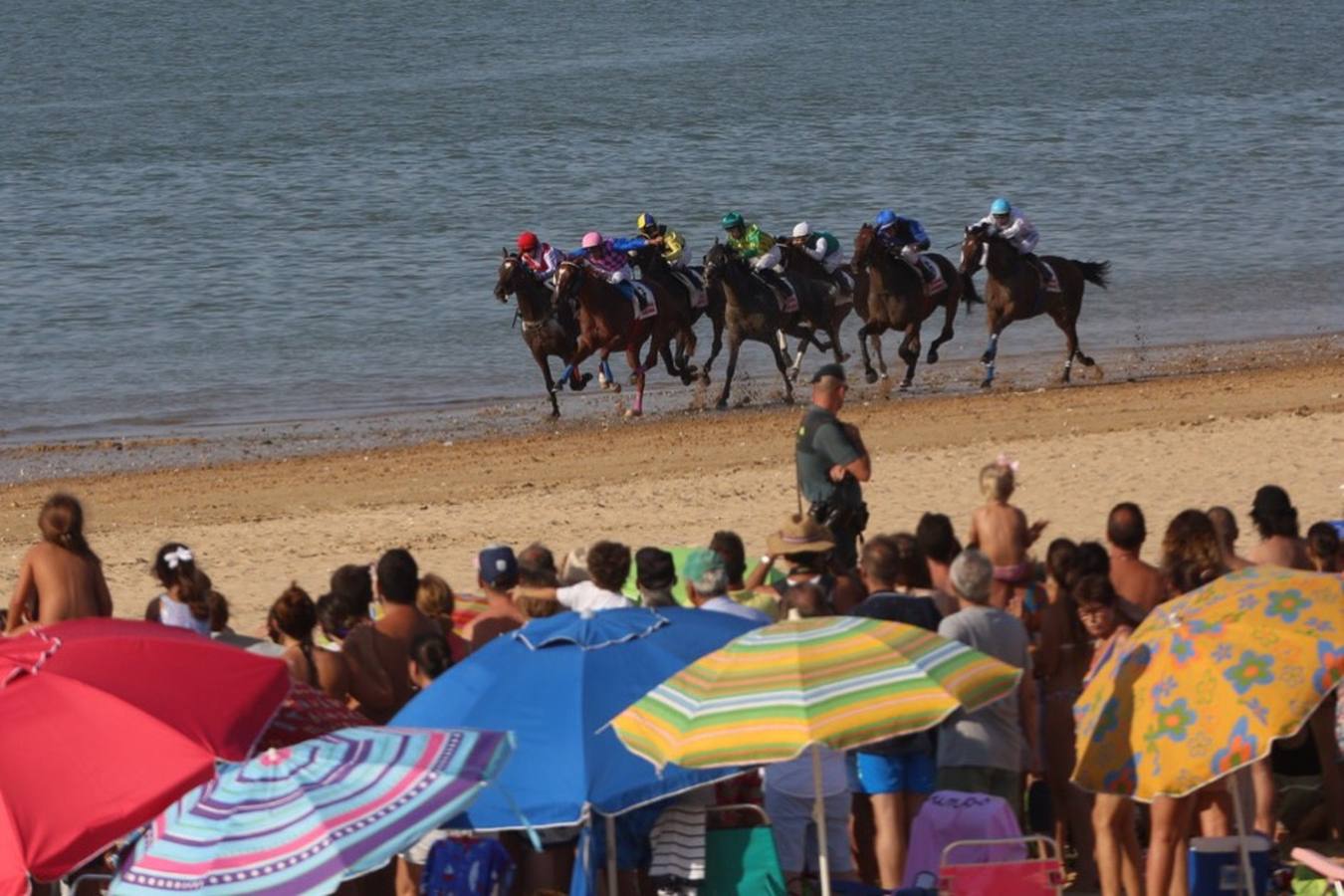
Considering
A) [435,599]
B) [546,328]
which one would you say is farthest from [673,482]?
[435,599]

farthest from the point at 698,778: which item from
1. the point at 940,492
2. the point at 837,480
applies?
the point at 940,492

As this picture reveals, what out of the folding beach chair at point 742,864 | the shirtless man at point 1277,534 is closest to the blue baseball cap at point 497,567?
the folding beach chair at point 742,864

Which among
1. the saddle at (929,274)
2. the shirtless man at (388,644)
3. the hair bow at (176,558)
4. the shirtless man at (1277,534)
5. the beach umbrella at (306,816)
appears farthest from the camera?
the saddle at (929,274)

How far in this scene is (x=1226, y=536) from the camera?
923 cm

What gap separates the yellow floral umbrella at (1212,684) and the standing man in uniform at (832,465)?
12.6 ft

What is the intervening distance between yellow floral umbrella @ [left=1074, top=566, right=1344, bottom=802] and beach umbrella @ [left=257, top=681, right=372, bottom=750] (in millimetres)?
2204

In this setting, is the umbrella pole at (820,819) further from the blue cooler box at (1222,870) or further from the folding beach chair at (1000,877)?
the blue cooler box at (1222,870)

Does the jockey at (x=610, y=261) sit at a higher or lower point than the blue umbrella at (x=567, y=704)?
higher

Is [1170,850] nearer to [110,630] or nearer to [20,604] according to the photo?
[110,630]

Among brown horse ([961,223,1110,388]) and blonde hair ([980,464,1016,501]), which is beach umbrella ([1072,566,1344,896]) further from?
brown horse ([961,223,1110,388])

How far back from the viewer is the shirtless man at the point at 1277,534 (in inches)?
364

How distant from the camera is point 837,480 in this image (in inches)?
434

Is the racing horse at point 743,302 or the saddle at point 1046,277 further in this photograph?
the saddle at point 1046,277

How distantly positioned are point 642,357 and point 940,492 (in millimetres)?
11269
